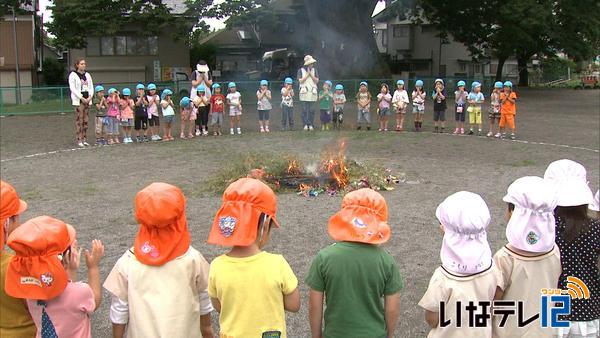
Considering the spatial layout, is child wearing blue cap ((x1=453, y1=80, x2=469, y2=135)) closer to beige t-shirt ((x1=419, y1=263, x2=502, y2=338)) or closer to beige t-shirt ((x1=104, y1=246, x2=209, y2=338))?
beige t-shirt ((x1=419, y1=263, x2=502, y2=338))

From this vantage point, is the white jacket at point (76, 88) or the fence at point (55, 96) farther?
the fence at point (55, 96)

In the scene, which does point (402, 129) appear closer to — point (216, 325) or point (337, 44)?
point (337, 44)

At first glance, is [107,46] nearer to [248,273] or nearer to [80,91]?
[80,91]

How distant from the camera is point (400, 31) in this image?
47594 mm

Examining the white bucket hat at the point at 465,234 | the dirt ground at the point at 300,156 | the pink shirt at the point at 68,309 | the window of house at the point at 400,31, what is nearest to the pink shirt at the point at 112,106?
the dirt ground at the point at 300,156

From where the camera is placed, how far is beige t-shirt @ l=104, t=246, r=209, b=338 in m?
2.91

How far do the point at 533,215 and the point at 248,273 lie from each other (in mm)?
1465

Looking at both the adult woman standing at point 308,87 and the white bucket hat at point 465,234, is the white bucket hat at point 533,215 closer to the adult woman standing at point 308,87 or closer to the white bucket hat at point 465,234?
the white bucket hat at point 465,234

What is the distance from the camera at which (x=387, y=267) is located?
9.66 ft

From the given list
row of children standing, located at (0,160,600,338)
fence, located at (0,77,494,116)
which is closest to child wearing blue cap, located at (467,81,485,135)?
fence, located at (0,77,494,116)

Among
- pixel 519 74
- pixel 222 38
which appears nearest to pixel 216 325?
pixel 222 38

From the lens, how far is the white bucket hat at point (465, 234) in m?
2.75

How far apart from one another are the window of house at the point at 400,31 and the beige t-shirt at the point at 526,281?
45.9m

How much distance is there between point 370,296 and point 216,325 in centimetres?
170
